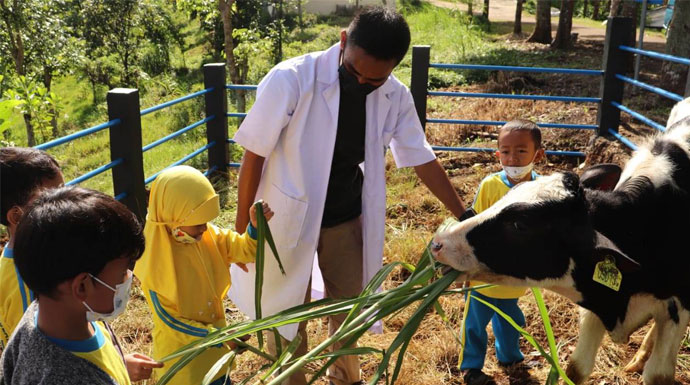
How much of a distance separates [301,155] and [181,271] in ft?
2.49

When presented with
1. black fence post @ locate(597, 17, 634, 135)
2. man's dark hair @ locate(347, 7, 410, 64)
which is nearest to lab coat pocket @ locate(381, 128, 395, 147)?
man's dark hair @ locate(347, 7, 410, 64)

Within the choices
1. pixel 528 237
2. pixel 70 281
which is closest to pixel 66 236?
pixel 70 281

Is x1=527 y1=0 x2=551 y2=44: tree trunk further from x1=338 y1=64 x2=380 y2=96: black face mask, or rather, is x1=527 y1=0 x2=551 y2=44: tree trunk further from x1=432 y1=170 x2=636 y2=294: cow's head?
x1=432 y1=170 x2=636 y2=294: cow's head

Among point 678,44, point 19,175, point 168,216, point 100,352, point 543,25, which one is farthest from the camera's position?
point 543,25

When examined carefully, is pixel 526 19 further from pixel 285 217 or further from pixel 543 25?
pixel 285 217

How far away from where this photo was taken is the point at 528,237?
2.75 metres

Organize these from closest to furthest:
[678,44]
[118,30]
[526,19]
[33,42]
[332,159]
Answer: [332,159], [678,44], [33,42], [118,30], [526,19]

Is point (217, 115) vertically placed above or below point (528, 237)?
below

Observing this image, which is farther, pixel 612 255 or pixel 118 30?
pixel 118 30

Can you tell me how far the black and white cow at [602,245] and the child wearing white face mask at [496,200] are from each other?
0.40m

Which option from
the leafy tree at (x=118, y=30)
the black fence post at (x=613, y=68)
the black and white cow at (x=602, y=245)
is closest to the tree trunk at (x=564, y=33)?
the black fence post at (x=613, y=68)

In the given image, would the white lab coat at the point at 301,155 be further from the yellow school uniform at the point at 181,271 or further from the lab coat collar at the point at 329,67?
the yellow school uniform at the point at 181,271

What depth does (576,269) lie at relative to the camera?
112 inches

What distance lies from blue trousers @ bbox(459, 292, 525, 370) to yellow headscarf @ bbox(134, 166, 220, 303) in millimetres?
1446
